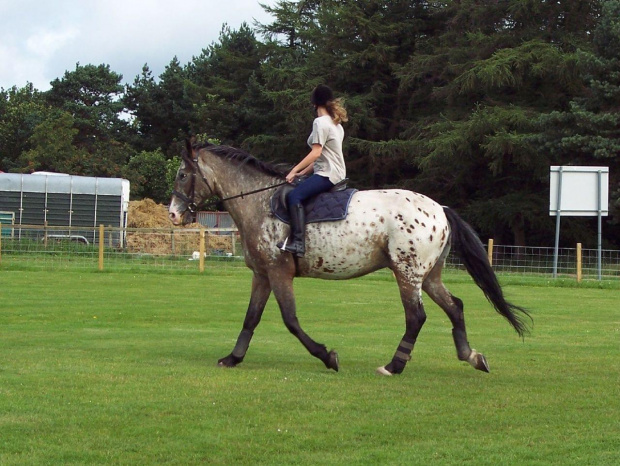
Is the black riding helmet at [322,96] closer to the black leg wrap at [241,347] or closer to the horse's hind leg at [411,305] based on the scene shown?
the horse's hind leg at [411,305]

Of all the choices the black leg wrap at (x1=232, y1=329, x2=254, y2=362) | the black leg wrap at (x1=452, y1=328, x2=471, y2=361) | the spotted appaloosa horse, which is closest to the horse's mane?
the spotted appaloosa horse

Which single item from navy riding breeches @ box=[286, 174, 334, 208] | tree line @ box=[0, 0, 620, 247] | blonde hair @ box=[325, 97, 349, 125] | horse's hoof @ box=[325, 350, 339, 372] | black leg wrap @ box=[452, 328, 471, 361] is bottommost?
horse's hoof @ box=[325, 350, 339, 372]

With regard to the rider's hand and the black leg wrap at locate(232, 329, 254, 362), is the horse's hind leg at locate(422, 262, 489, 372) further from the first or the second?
the black leg wrap at locate(232, 329, 254, 362)

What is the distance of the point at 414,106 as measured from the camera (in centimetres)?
5300

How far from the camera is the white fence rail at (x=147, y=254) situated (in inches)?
1184

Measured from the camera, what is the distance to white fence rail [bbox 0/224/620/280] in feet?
98.6

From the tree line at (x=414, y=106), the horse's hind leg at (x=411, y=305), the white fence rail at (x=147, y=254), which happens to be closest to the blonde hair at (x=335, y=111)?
the horse's hind leg at (x=411, y=305)

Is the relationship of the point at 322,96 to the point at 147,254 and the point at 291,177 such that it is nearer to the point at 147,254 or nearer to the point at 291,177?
the point at 291,177

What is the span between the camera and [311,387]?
8.62m

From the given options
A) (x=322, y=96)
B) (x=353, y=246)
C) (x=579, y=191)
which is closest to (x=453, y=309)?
(x=353, y=246)

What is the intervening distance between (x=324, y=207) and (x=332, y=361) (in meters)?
1.58

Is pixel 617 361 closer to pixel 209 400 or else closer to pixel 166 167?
pixel 209 400

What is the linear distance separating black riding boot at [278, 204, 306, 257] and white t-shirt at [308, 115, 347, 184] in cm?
46

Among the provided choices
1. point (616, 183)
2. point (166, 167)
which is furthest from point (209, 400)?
point (166, 167)
